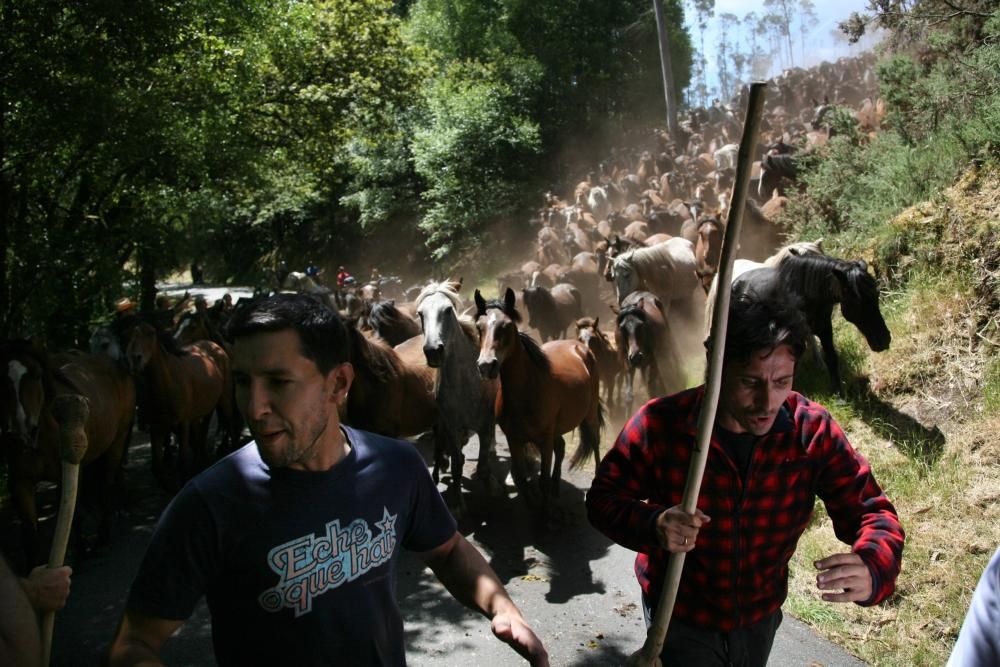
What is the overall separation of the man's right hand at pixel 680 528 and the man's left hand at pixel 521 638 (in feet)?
1.51

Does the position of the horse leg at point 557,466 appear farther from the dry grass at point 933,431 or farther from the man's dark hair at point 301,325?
the man's dark hair at point 301,325

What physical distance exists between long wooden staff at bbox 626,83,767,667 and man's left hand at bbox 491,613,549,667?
0.28m

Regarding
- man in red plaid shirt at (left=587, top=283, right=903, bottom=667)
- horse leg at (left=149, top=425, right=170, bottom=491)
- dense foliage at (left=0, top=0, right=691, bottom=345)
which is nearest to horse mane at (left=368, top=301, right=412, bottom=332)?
horse leg at (left=149, top=425, right=170, bottom=491)

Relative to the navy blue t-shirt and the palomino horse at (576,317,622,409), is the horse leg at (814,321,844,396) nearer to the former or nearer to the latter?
the palomino horse at (576,317,622,409)

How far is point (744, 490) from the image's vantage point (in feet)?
8.12

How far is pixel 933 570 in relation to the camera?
515 cm

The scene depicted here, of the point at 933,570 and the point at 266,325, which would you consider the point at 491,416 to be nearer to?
the point at 933,570

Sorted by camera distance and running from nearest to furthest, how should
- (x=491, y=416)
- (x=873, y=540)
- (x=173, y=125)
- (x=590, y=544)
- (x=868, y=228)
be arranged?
(x=873, y=540), (x=590, y=544), (x=491, y=416), (x=868, y=228), (x=173, y=125)

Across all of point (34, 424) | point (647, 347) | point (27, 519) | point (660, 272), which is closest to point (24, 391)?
point (34, 424)

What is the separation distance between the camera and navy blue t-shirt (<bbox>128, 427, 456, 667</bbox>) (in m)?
1.93

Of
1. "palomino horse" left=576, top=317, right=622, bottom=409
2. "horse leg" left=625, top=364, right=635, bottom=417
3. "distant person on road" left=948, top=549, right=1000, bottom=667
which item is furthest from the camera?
"palomino horse" left=576, top=317, right=622, bottom=409

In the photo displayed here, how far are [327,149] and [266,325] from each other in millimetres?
17352

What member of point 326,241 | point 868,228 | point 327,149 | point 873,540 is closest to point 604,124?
point 326,241

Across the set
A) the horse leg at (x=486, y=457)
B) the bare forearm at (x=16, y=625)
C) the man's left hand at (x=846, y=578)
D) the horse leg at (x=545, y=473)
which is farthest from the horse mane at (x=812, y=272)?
the bare forearm at (x=16, y=625)
